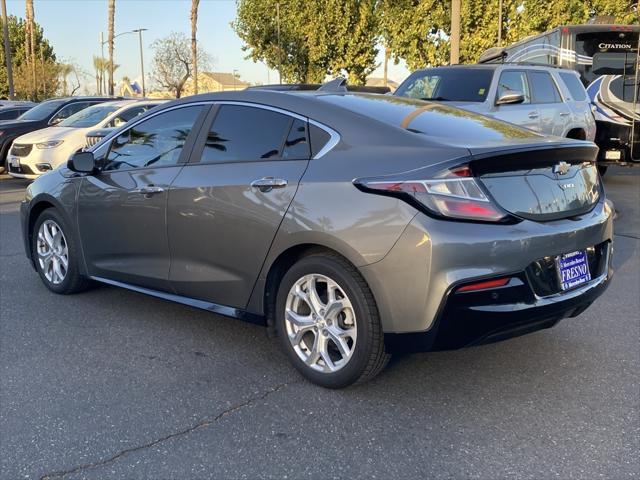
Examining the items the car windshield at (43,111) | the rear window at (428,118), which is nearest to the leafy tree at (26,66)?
the car windshield at (43,111)

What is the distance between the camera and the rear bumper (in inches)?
120

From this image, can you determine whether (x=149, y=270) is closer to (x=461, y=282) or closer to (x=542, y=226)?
(x=461, y=282)

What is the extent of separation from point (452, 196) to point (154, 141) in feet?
7.69

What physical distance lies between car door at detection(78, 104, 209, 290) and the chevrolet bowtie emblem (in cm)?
218

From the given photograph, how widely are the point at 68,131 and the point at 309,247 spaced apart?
9860mm

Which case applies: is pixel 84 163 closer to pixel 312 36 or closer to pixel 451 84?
pixel 451 84

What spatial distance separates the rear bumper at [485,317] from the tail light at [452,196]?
1.09ft

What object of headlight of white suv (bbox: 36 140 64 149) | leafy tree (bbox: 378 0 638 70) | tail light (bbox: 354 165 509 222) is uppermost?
leafy tree (bbox: 378 0 638 70)

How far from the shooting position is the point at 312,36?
3819cm

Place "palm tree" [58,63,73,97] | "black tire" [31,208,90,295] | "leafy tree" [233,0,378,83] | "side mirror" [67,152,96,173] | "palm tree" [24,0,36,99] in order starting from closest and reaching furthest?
"side mirror" [67,152,96,173] → "black tire" [31,208,90,295] → "leafy tree" [233,0,378,83] → "palm tree" [24,0,36,99] → "palm tree" [58,63,73,97]

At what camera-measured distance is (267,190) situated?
365cm

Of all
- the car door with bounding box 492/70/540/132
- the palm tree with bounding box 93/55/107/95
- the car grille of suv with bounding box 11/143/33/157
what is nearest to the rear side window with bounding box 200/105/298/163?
the car door with bounding box 492/70/540/132

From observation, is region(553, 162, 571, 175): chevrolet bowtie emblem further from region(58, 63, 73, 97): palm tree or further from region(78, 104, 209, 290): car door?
region(58, 63, 73, 97): palm tree

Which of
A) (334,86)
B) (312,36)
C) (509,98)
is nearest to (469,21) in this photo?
→ (312,36)
